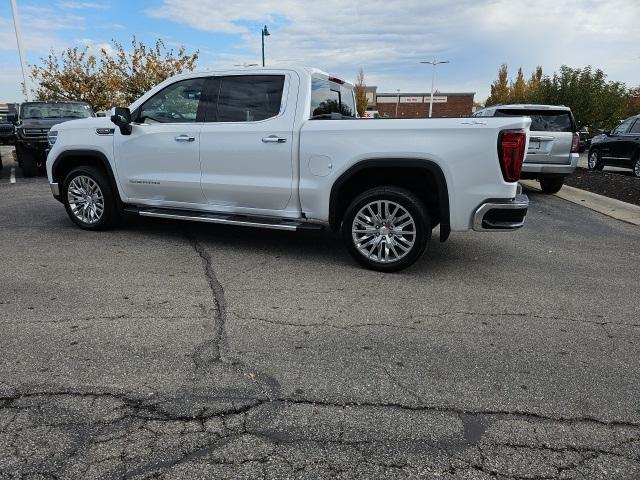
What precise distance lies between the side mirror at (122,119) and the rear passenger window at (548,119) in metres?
7.33

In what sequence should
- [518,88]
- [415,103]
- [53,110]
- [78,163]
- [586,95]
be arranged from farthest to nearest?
[415,103] → [518,88] → [586,95] → [53,110] → [78,163]

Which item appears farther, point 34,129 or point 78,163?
point 34,129

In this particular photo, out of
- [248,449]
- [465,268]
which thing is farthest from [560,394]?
[465,268]

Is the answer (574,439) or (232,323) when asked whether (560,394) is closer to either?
(574,439)

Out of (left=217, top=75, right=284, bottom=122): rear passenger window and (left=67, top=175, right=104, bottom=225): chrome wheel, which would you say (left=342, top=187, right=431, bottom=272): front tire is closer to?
(left=217, top=75, right=284, bottom=122): rear passenger window

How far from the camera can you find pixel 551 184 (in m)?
11.3

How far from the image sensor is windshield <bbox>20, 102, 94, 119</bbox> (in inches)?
554

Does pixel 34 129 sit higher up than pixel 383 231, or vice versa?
pixel 34 129

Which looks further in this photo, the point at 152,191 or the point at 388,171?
the point at 152,191

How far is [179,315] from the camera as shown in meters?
4.04

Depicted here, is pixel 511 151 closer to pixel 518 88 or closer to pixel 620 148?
pixel 620 148

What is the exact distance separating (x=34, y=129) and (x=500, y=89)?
2097 inches

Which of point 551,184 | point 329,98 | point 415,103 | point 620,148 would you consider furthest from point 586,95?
point 415,103

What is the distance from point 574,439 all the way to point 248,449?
1.62m
